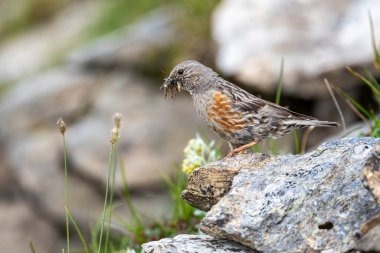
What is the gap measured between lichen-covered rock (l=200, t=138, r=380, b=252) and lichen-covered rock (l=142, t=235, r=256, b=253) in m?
0.09

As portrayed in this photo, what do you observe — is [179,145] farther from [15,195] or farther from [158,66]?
[15,195]

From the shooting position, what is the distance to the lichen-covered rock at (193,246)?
3920 millimetres

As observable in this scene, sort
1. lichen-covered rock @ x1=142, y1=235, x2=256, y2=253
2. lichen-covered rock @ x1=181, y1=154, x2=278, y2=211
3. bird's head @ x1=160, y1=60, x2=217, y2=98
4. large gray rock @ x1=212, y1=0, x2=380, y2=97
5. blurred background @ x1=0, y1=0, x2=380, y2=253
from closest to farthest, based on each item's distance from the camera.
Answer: lichen-covered rock @ x1=142, y1=235, x2=256, y2=253 < lichen-covered rock @ x1=181, y1=154, x2=278, y2=211 < bird's head @ x1=160, y1=60, x2=217, y2=98 < large gray rock @ x1=212, y1=0, x2=380, y2=97 < blurred background @ x1=0, y1=0, x2=380, y2=253

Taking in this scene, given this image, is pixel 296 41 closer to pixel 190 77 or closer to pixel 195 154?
pixel 190 77

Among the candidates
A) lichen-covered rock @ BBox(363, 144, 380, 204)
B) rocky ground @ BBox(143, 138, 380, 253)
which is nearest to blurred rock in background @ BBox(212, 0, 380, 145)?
rocky ground @ BBox(143, 138, 380, 253)

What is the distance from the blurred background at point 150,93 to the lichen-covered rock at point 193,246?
14.8 ft

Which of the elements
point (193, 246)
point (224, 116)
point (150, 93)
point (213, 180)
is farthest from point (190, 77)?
point (150, 93)

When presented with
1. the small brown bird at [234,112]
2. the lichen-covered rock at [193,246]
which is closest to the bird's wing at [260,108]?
the small brown bird at [234,112]

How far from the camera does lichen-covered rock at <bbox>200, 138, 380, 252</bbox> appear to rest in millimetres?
3844

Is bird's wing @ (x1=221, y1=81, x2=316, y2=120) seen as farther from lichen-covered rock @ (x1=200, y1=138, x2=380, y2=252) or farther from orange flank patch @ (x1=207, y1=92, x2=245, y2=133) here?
lichen-covered rock @ (x1=200, y1=138, x2=380, y2=252)

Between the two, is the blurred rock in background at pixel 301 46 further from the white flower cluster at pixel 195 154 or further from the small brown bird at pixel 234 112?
the white flower cluster at pixel 195 154

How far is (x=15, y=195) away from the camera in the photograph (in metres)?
12.9

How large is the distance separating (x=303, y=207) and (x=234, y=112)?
178 cm

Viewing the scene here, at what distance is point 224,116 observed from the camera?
564cm
